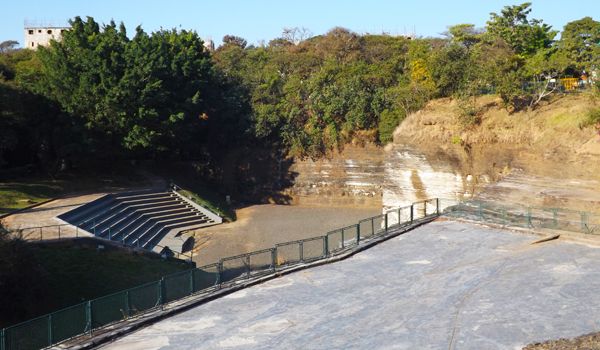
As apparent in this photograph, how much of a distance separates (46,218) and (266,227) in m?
11.7

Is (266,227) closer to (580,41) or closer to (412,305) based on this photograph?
(412,305)

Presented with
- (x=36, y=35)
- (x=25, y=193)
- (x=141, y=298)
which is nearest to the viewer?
(x=141, y=298)

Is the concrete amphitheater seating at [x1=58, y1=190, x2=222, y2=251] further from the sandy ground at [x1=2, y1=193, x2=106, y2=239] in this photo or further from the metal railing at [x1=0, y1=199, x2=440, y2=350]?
the metal railing at [x1=0, y1=199, x2=440, y2=350]

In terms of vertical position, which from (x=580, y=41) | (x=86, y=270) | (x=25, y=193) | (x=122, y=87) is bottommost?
(x=86, y=270)

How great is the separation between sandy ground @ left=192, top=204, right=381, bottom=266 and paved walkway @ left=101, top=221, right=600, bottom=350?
10790 mm

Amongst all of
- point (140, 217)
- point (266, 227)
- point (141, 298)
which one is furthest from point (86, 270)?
point (266, 227)

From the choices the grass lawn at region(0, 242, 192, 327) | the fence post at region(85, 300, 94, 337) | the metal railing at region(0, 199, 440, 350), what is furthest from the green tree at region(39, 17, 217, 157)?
the fence post at region(85, 300, 94, 337)

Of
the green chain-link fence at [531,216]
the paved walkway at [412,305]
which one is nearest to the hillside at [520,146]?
the green chain-link fence at [531,216]

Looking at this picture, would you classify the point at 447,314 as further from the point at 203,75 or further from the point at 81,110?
the point at 203,75

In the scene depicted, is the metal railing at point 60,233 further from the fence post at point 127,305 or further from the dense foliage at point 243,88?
the fence post at point 127,305

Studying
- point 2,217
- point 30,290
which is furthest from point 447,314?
point 2,217

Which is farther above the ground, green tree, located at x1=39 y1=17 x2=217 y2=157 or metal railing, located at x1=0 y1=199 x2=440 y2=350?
green tree, located at x1=39 y1=17 x2=217 y2=157

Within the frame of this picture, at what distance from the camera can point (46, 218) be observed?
27.2 m

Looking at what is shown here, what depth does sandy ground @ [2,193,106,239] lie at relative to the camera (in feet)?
81.4
